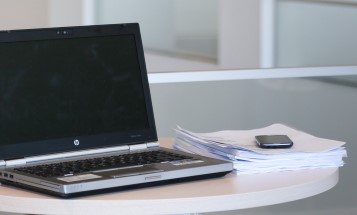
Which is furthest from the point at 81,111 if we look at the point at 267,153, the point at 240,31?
the point at 240,31

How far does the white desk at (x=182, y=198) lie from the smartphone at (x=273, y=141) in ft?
0.49

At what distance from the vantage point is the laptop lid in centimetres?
188

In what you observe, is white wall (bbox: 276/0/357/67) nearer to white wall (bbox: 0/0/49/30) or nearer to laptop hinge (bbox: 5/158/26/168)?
white wall (bbox: 0/0/49/30)

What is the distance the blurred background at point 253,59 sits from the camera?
3.06 meters

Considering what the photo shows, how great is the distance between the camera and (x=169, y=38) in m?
3.04

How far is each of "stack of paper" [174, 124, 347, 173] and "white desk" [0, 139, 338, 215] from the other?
0.23 ft

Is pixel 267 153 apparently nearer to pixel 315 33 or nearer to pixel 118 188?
pixel 118 188

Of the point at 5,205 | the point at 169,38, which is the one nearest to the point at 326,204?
the point at 169,38

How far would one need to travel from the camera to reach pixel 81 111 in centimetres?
195

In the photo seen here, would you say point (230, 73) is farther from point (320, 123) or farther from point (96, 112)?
point (96, 112)

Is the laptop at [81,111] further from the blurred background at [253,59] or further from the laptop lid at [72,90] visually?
the blurred background at [253,59]

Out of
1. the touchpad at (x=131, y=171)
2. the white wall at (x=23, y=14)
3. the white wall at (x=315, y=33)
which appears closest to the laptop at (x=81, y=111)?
the touchpad at (x=131, y=171)

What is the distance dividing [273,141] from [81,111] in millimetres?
435

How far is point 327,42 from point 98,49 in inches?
59.1
